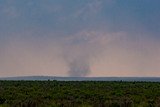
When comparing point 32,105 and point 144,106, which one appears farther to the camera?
point 144,106

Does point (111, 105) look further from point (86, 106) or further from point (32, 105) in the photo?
point (32, 105)

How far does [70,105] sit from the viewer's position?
26.9 metres

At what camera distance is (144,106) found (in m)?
28.9

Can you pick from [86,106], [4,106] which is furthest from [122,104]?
[4,106]

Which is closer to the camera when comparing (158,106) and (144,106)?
(158,106)

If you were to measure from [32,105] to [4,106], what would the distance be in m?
3.48

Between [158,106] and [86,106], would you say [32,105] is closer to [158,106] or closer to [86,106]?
[86,106]

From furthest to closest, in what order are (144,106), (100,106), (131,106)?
(144,106), (131,106), (100,106)

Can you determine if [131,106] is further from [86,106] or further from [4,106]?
[4,106]

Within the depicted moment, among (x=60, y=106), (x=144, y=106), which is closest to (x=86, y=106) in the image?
(x=60, y=106)

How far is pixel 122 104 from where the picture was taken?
2623cm

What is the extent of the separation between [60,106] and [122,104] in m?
3.78

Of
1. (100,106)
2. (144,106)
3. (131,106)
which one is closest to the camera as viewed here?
(100,106)

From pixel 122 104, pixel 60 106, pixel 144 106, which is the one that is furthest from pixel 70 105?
pixel 144 106
